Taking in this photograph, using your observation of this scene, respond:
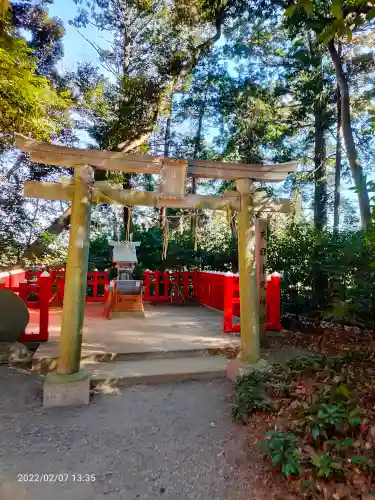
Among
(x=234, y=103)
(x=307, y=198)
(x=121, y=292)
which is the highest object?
(x=234, y=103)

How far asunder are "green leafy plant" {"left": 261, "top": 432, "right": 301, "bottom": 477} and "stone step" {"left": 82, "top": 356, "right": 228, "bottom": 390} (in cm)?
198

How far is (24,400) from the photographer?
4.03 meters

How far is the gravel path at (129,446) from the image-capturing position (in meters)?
2.58

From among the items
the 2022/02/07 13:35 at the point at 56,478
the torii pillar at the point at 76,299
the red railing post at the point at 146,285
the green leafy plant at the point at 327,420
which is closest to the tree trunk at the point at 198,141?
the red railing post at the point at 146,285

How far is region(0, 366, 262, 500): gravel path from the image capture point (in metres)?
2.58

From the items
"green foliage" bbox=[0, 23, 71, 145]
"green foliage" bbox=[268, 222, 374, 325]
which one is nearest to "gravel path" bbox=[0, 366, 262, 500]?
"green foliage" bbox=[268, 222, 374, 325]

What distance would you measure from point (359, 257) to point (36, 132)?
25.6ft

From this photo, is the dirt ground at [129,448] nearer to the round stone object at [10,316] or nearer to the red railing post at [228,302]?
the round stone object at [10,316]

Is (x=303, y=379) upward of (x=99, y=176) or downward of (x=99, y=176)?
downward

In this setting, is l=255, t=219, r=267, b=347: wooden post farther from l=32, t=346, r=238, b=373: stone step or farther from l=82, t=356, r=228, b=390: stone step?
l=82, t=356, r=228, b=390: stone step

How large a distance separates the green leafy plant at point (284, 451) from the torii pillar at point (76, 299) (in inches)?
88.1

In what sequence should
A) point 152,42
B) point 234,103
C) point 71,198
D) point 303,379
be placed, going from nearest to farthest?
point 303,379 < point 71,198 < point 234,103 < point 152,42

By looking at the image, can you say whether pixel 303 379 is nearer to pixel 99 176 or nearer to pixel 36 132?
pixel 36 132

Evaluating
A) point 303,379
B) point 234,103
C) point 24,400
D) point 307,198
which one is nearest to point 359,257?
point 303,379
